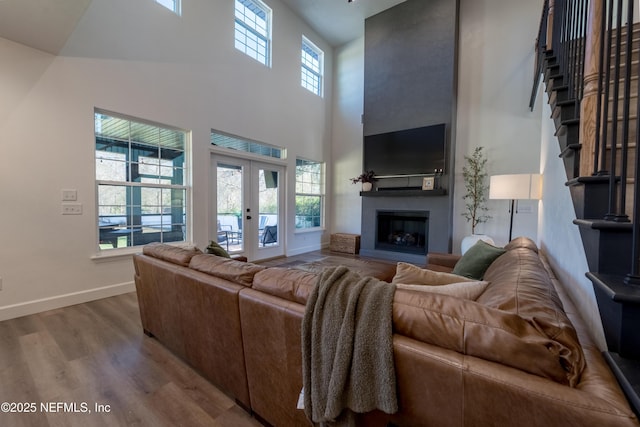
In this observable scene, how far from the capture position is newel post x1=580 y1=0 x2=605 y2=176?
1.10 m

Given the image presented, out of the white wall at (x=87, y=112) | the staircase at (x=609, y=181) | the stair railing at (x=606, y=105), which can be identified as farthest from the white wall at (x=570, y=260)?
the white wall at (x=87, y=112)

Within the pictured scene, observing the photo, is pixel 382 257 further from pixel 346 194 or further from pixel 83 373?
pixel 83 373

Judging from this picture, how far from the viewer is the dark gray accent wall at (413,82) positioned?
4750 millimetres

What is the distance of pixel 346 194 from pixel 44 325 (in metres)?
5.40

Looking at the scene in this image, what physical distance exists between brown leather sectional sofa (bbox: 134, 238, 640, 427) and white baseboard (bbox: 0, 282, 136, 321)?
91.7 inches

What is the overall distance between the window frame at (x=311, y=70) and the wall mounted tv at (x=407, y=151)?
6.16 ft

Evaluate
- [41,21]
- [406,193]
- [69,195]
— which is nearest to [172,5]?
[41,21]

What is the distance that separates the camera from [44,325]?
8.25 feet

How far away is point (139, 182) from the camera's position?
3.54m

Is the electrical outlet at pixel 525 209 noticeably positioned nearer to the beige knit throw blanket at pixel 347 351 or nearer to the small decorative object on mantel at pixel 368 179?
the small decorative object on mantel at pixel 368 179

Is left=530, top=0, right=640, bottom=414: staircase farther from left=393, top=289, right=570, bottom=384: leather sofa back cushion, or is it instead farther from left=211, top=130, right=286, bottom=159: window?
left=211, top=130, right=286, bottom=159: window

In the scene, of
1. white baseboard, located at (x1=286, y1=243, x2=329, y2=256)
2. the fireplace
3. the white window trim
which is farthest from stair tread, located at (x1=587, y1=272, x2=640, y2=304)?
white baseboard, located at (x1=286, y1=243, x2=329, y2=256)

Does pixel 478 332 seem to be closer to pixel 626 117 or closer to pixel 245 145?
pixel 626 117

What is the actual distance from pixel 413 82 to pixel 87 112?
504 cm
